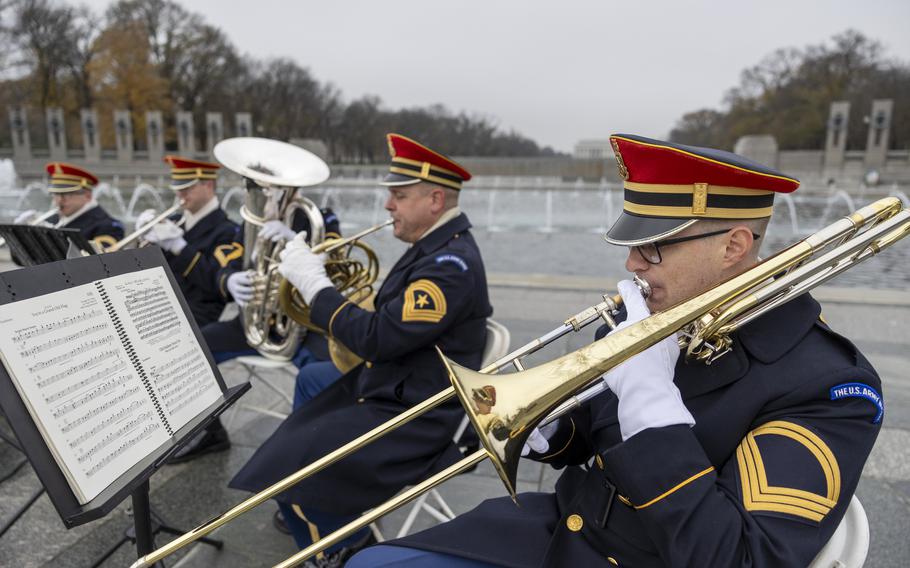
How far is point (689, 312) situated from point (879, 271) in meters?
10.6

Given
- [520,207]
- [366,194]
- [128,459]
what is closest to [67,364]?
[128,459]

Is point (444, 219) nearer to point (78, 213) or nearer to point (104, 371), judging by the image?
point (104, 371)

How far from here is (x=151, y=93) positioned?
5209 centimetres

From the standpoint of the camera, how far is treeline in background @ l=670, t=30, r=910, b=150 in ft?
163

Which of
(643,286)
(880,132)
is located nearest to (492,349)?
(643,286)

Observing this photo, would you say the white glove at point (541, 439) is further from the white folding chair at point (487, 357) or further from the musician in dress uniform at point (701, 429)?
the white folding chair at point (487, 357)

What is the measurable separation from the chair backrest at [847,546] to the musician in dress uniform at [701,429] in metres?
0.06

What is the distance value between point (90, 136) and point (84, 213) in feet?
148

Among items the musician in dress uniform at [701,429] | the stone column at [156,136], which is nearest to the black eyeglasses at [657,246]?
the musician in dress uniform at [701,429]

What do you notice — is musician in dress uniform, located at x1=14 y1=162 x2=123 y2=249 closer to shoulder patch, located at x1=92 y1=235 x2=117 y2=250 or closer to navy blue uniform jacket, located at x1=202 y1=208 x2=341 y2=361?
shoulder patch, located at x1=92 y1=235 x2=117 y2=250

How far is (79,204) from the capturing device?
5.00 meters

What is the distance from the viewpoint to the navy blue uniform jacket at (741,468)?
1.25 metres

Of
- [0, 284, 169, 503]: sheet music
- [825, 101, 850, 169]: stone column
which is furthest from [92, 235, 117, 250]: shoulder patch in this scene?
[825, 101, 850, 169]: stone column

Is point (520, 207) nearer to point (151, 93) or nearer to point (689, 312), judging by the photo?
point (689, 312)
